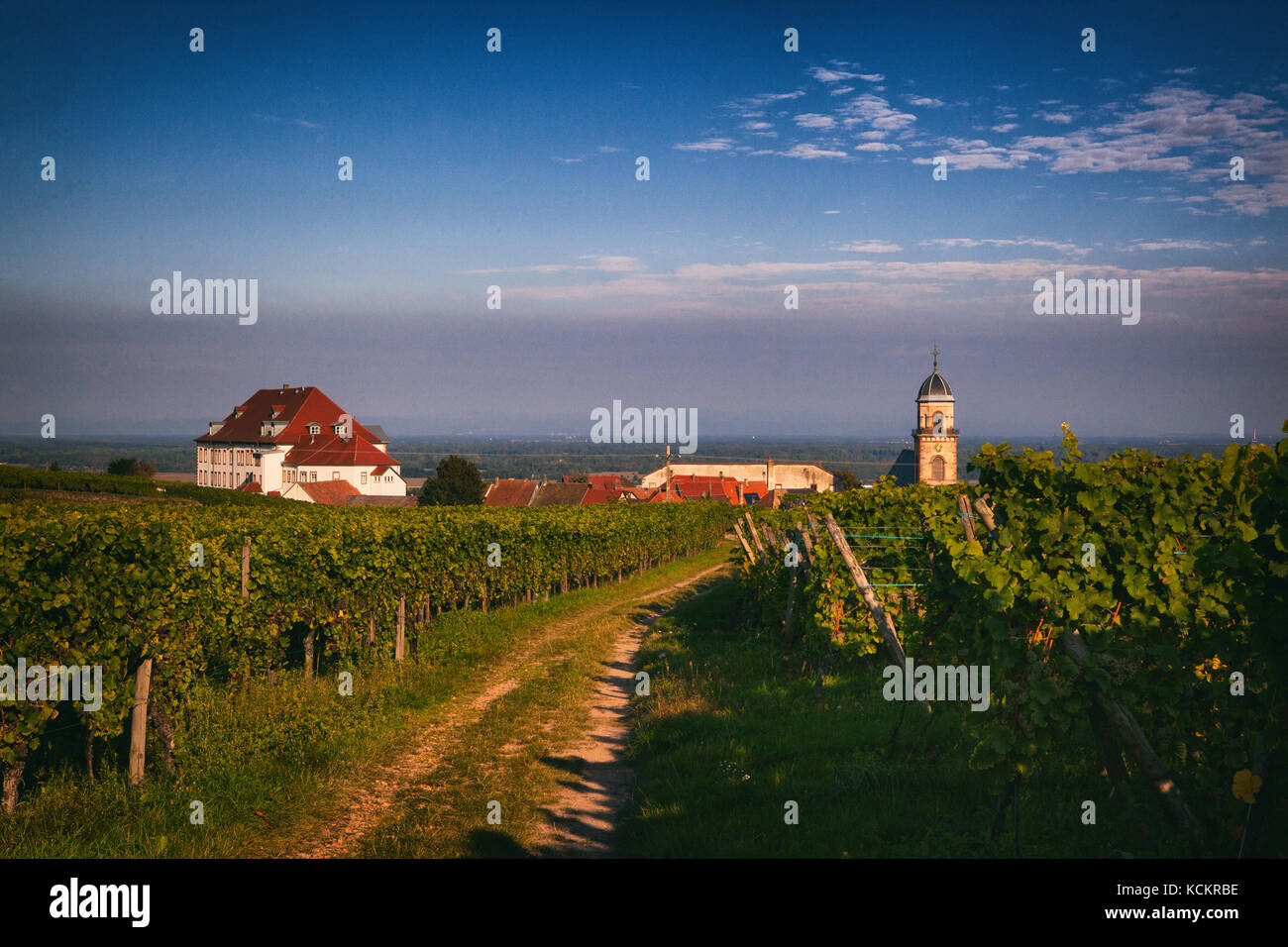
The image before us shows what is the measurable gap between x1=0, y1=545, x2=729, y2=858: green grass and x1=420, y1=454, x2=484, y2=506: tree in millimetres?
57760

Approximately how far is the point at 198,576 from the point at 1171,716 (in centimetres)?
942

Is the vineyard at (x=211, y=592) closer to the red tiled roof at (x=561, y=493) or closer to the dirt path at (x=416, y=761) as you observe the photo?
the dirt path at (x=416, y=761)

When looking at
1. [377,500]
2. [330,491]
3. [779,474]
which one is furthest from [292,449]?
[779,474]

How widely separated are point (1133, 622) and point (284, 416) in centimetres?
10090

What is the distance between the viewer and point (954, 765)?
7262mm

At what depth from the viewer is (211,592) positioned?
9.60 meters

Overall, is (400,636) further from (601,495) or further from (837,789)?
(601,495)

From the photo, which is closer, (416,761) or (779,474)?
(416,761)

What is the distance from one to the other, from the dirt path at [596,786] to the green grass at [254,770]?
1.57 ft

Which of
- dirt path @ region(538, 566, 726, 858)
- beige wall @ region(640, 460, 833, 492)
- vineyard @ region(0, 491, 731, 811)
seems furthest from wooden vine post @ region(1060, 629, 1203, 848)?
beige wall @ region(640, 460, 833, 492)

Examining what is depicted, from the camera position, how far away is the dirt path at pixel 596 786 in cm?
705

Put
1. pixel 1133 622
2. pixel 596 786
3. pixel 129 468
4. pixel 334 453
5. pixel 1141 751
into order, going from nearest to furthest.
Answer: pixel 1141 751 → pixel 1133 622 → pixel 596 786 → pixel 129 468 → pixel 334 453

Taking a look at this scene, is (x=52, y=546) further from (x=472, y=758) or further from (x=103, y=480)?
(x=103, y=480)
